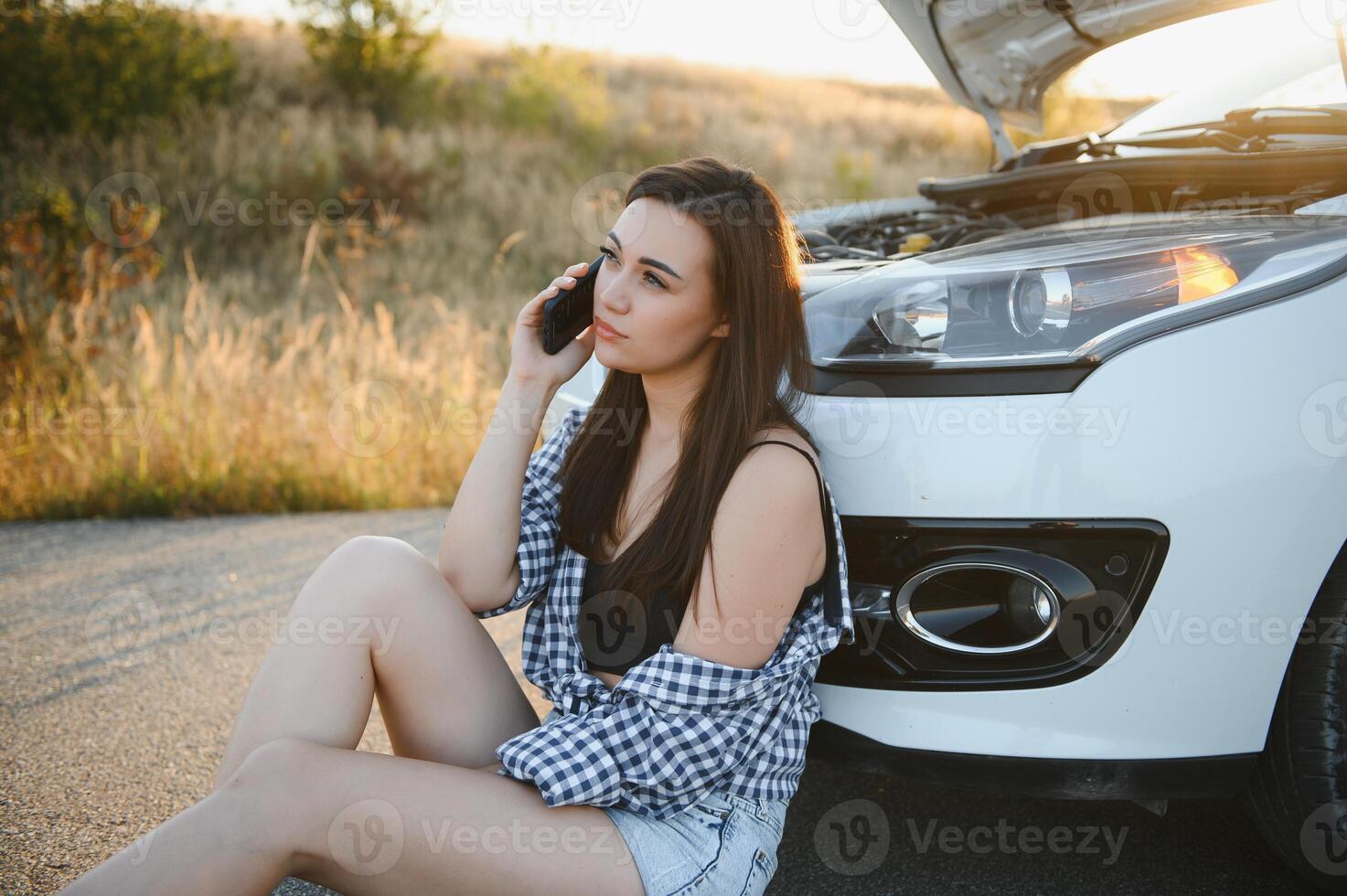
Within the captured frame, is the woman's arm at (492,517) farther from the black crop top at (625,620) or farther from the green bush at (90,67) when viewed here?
the green bush at (90,67)

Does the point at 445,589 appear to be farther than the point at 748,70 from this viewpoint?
No

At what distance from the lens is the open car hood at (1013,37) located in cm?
255

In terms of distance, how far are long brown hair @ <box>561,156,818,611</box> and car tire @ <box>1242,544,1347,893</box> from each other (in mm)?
889

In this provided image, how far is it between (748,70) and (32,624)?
106 ft

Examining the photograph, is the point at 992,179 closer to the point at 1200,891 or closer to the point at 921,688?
the point at 921,688

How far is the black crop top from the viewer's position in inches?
67.3

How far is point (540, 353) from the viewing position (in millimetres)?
2111

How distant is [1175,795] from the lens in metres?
1.69

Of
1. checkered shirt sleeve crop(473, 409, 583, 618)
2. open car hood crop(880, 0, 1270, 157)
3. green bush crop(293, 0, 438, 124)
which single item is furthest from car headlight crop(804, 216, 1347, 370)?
green bush crop(293, 0, 438, 124)

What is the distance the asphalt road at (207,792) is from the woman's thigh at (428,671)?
0.47 metres

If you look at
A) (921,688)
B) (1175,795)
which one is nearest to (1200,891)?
(1175,795)

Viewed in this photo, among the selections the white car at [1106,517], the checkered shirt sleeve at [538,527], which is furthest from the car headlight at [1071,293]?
the checkered shirt sleeve at [538,527]

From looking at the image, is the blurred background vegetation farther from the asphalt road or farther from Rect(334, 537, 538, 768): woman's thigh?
the asphalt road

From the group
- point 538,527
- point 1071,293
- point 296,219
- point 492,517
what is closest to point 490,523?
point 492,517
